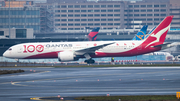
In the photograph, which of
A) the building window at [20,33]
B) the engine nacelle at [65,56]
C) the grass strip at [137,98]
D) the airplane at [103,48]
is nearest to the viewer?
the grass strip at [137,98]

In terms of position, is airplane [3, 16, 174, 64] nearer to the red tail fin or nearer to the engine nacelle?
the red tail fin

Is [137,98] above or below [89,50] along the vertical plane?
below

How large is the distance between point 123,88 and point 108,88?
48.3 inches

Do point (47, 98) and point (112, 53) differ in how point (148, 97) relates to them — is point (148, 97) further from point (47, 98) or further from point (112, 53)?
point (112, 53)

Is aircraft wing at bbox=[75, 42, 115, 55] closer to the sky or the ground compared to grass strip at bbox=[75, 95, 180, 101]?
closer to the sky

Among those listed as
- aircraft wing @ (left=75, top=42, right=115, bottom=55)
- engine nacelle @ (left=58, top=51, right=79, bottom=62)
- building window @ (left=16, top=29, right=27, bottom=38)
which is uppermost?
building window @ (left=16, top=29, right=27, bottom=38)

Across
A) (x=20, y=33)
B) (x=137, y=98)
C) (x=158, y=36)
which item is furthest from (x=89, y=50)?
(x=20, y=33)

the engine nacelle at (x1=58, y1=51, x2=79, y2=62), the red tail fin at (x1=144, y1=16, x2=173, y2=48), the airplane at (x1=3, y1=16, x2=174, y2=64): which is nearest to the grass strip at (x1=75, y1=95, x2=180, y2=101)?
the engine nacelle at (x1=58, y1=51, x2=79, y2=62)

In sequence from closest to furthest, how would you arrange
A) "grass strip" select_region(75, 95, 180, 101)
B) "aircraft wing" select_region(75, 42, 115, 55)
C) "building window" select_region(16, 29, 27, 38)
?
"grass strip" select_region(75, 95, 180, 101) < "aircraft wing" select_region(75, 42, 115, 55) < "building window" select_region(16, 29, 27, 38)

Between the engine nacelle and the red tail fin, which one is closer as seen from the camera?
the engine nacelle

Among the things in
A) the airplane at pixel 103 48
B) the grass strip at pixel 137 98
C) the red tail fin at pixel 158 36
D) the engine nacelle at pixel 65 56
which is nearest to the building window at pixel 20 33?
the airplane at pixel 103 48

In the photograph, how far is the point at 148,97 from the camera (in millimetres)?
20422

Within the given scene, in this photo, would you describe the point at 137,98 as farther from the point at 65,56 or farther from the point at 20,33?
the point at 20,33

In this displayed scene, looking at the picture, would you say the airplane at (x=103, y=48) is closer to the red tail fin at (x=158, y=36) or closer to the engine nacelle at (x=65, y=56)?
the red tail fin at (x=158, y=36)
